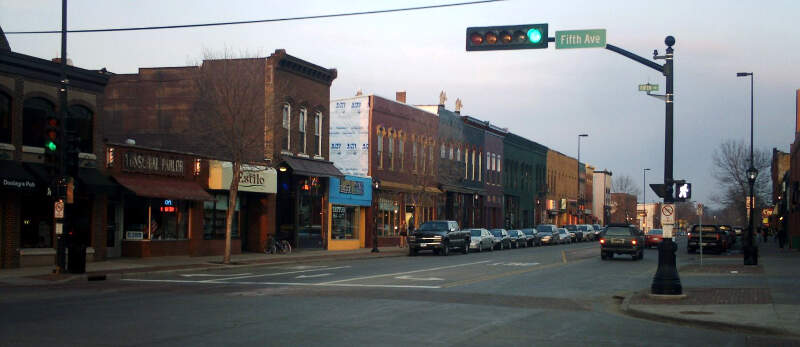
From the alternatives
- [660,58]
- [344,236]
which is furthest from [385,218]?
[660,58]

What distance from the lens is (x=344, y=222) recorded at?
48312mm

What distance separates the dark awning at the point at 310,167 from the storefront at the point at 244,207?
1330 mm

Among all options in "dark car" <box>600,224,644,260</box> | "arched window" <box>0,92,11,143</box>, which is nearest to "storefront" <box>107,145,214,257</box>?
"arched window" <box>0,92,11,143</box>

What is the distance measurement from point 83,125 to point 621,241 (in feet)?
79.6

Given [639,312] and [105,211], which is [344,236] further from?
[639,312]

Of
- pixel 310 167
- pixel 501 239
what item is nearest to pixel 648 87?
pixel 310 167

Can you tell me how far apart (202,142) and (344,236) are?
1403 cm

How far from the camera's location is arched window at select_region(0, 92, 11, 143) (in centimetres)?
2678

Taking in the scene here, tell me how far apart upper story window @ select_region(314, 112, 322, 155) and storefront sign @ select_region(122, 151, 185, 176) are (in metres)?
10.6

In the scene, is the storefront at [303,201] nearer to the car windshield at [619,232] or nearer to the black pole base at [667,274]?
the car windshield at [619,232]

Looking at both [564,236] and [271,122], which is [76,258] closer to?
[271,122]

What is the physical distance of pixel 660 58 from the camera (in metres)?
18.6

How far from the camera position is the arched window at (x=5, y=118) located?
26781mm

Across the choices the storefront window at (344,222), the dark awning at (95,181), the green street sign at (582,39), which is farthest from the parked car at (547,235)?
the green street sign at (582,39)
